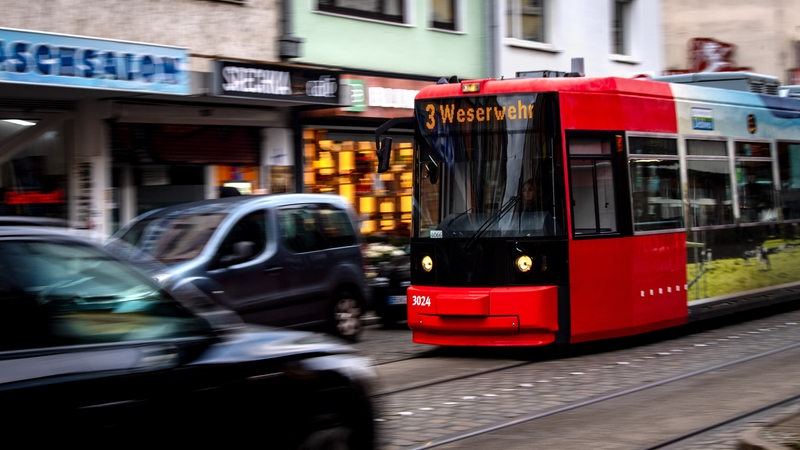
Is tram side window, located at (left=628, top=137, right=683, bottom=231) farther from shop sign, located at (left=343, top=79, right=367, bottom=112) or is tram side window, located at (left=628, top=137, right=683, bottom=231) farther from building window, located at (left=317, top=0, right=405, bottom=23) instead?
building window, located at (left=317, top=0, right=405, bottom=23)

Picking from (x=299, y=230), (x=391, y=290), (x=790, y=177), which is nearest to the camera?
(x=299, y=230)

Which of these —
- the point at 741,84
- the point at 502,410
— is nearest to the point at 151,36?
the point at 741,84

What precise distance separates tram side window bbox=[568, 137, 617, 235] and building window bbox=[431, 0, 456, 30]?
33.0 ft

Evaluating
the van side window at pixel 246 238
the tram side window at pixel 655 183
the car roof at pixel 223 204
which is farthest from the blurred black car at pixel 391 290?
the tram side window at pixel 655 183

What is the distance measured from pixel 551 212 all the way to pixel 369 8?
31.8ft

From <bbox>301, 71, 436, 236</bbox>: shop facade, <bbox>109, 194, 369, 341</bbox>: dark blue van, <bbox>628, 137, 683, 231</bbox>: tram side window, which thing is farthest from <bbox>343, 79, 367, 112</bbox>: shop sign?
<bbox>628, 137, 683, 231</bbox>: tram side window

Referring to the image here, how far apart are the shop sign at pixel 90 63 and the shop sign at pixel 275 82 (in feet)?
1.93

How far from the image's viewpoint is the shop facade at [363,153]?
1861cm

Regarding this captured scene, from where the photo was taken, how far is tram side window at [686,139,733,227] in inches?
506

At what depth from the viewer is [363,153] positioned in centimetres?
1953

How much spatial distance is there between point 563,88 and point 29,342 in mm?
7793

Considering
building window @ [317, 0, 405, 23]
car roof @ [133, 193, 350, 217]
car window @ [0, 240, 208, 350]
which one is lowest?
car window @ [0, 240, 208, 350]

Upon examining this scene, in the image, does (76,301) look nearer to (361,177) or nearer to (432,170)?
(432,170)

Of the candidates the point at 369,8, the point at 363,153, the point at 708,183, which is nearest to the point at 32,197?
the point at 363,153
